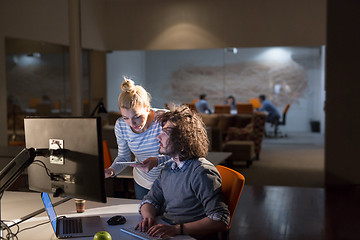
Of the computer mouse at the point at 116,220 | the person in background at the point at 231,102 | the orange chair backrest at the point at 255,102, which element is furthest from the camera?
the person in background at the point at 231,102

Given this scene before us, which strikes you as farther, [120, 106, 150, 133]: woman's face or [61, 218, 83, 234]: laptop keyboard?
[120, 106, 150, 133]: woman's face

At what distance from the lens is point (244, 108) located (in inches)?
380

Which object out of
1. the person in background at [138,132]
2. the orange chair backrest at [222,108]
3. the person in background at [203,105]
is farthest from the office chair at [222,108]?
the person in background at [138,132]

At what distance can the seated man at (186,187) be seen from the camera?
2.20 meters

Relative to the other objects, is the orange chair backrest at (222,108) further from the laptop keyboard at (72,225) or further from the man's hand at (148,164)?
the laptop keyboard at (72,225)

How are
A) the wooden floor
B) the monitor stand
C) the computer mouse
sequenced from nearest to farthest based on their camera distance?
the monitor stand, the computer mouse, the wooden floor

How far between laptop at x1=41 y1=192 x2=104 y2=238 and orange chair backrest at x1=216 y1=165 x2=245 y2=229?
69 cm

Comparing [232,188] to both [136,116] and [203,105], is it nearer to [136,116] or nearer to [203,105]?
[136,116]

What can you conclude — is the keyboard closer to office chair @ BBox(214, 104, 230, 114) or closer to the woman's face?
the woman's face

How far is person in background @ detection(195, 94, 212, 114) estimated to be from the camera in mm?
9758

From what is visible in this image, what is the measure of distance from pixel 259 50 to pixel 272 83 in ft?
2.42

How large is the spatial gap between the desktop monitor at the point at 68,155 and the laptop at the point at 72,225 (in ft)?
0.55

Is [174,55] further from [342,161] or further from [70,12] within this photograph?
[342,161]

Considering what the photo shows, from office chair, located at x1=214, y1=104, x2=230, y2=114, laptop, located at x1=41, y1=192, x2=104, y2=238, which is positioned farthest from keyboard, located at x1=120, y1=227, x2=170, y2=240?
office chair, located at x1=214, y1=104, x2=230, y2=114
